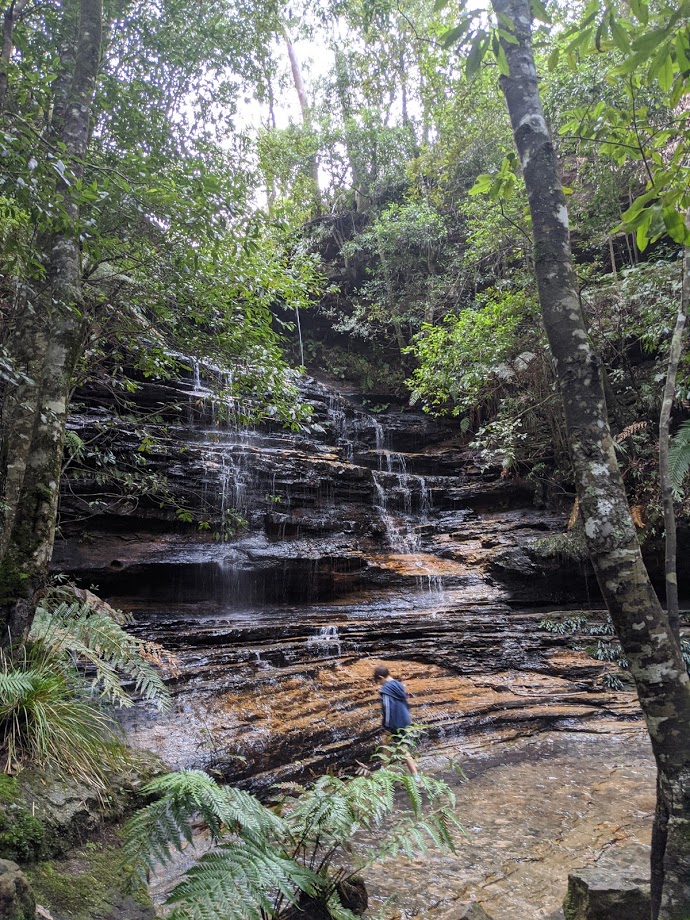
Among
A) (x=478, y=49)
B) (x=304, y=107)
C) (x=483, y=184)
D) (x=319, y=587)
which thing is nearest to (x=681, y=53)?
(x=478, y=49)

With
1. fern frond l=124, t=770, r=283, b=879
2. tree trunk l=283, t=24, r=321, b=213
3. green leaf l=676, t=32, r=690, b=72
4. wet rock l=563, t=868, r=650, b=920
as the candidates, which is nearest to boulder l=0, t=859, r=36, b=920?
fern frond l=124, t=770, r=283, b=879

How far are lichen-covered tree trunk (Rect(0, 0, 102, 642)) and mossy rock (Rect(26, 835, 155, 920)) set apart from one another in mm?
1626

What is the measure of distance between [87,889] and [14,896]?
3.77 ft

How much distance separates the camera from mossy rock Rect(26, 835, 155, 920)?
2.67m

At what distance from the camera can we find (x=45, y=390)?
171 inches

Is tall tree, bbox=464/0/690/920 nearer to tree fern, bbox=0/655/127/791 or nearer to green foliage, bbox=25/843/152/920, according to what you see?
green foliage, bbox=25/843/152/920

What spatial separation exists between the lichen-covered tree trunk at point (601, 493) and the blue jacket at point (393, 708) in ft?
12.2

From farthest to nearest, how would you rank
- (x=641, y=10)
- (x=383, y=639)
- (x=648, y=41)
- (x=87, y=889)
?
(x=383, y=639) → (x=87, y=889) → (x=641, y=10) → (x=648, y=41)

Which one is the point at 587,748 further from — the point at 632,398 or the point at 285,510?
the point at 632,398

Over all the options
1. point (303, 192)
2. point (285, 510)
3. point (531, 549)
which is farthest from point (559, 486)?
point (303, 192)

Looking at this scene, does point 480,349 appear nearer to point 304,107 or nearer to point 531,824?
point 531,824

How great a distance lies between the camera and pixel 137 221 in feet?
20.0

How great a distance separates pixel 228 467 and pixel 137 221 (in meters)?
6.88

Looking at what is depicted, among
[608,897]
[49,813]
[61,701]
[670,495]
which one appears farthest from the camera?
[670,495]
